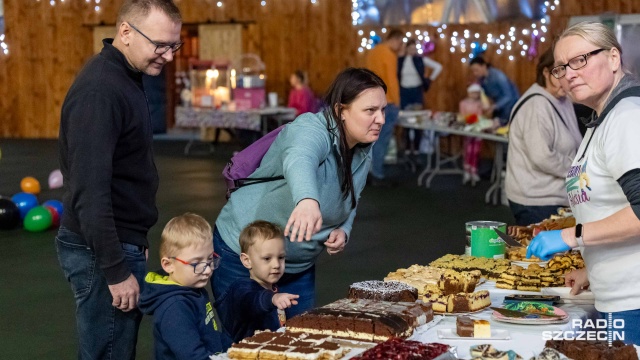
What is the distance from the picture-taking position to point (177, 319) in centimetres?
325

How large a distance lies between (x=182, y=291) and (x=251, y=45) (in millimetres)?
16491

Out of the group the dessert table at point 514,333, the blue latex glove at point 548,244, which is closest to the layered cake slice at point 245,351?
the dessert table at point 514,333

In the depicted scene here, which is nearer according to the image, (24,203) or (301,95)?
(24,203)

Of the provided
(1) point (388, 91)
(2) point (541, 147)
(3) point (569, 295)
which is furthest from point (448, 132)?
(3) point (569, 295)

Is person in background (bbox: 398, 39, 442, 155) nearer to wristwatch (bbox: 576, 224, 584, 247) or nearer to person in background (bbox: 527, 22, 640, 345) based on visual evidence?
person in background (bbox: 527, 22, 640, 345)

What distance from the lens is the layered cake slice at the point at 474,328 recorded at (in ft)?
10.1

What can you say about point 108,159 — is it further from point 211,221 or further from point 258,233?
point 211,221

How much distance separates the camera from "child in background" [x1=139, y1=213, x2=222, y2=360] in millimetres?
3256

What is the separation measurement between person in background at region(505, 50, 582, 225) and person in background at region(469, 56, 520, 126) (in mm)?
7455

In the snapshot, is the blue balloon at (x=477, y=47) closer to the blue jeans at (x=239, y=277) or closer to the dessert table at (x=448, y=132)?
the dessert table at (x=448, y=132)

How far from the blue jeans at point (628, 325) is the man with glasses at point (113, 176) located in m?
1.67

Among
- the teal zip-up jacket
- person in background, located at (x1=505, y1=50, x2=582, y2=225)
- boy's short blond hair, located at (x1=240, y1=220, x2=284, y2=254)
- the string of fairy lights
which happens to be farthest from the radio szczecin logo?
the string of fairy lights

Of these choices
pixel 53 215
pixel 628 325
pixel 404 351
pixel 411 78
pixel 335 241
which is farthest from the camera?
pixel 411 78

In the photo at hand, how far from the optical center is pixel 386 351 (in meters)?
2.78
